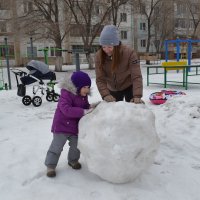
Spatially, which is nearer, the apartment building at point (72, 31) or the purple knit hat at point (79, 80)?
the purple knit hat at point (79, 80)

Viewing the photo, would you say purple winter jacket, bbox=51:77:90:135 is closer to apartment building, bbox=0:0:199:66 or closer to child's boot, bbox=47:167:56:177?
child's boot, bbox=47:167:56:177

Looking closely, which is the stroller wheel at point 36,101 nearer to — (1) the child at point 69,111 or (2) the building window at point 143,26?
(1) the child at point 69,111

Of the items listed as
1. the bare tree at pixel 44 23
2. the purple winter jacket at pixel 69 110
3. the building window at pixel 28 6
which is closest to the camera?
the purple winter jacket at pixel 69 110

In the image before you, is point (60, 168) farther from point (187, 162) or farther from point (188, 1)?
point (188, 1)

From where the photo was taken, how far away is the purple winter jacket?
2.85 meters

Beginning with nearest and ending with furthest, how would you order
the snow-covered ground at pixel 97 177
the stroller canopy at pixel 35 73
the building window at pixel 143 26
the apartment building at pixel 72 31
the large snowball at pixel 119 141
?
the large snowball at pixel 119 141 → the snow-covered ground at pixel 97 177 → the stroller canopy at pixel 35 73 → the apartment building at pixel 72 31 → the building window at pixel 143 26

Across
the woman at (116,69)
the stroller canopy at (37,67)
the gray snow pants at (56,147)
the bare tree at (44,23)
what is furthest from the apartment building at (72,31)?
the gray snow pants at (56,147)

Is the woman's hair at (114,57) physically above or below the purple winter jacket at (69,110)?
above

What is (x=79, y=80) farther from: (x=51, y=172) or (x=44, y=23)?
(x=44, y=23)

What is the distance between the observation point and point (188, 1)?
3456cm

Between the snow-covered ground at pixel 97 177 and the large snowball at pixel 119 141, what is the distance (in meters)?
0.19

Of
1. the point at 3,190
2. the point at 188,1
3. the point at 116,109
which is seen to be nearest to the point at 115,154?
the point at 116,109

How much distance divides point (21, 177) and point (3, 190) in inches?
11.4

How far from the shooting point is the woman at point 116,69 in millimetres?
A: 2996
